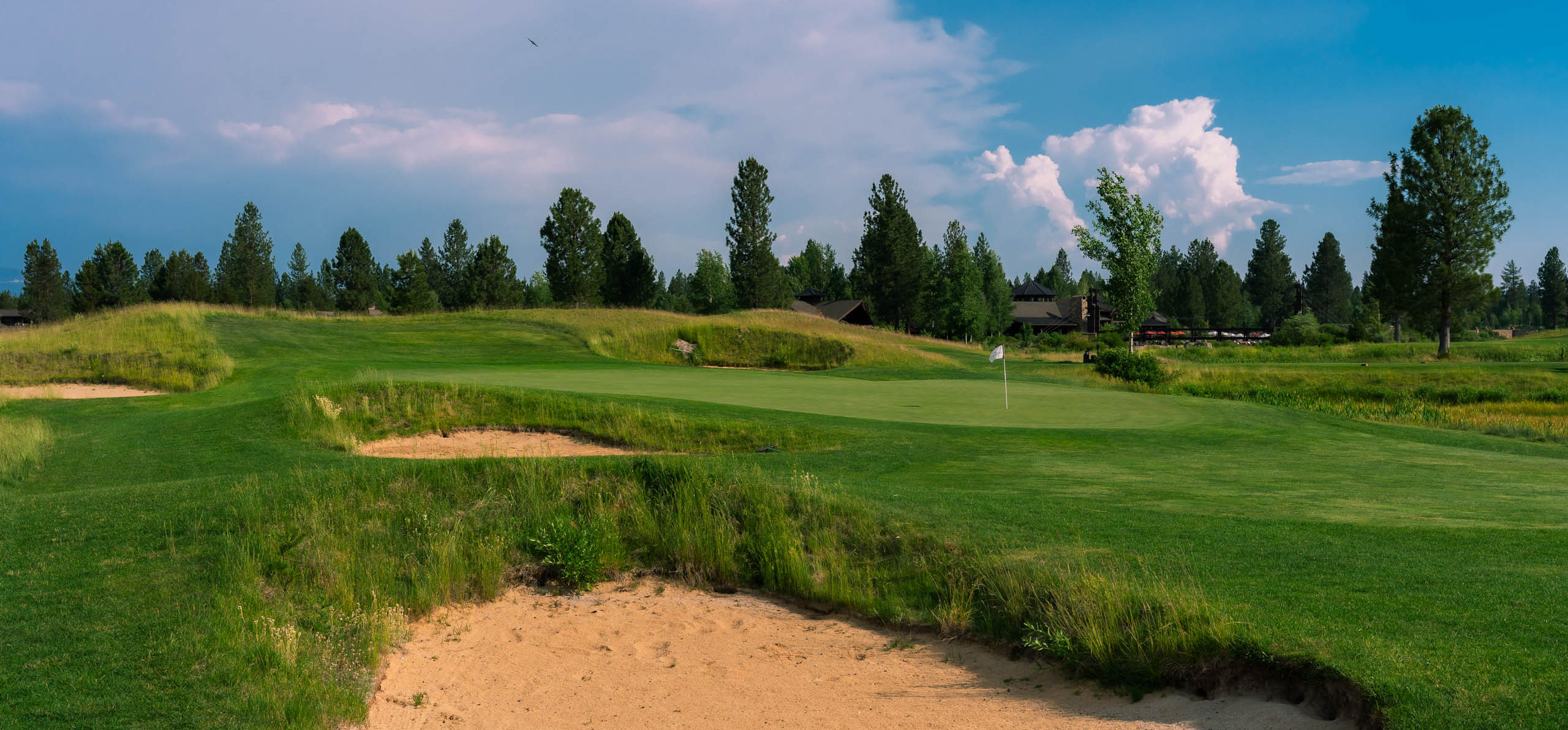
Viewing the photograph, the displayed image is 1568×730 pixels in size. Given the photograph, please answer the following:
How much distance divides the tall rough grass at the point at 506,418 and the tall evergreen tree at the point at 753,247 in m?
57.3

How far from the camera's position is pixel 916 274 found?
84.9m

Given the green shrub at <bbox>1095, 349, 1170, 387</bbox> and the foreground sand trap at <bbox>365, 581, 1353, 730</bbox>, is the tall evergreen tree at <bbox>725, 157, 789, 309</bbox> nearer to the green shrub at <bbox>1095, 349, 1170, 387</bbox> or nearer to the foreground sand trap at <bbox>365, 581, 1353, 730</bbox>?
the green shrub at <bbox>1095, 349, 1170, 387</bbox>

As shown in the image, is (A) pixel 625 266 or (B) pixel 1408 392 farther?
(A) pixel 625 266

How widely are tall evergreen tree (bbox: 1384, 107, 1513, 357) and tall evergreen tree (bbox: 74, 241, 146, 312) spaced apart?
96.8 metres

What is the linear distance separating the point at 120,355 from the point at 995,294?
8101 cm

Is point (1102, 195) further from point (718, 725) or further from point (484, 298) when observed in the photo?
point (484, 298)

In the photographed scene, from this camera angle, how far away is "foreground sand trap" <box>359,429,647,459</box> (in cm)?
1492

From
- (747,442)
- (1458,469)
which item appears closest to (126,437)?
A: (747,442)

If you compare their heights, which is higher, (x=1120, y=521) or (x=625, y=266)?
(x=625, y=266)

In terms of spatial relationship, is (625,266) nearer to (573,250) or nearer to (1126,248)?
(573,250)

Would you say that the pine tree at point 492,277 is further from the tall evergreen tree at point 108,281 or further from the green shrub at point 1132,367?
the green shrub at point 1132,367

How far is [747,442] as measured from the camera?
14.8m

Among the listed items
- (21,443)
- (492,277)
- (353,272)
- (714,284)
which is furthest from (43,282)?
(21,443)

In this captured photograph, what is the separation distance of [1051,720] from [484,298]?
7410cm
